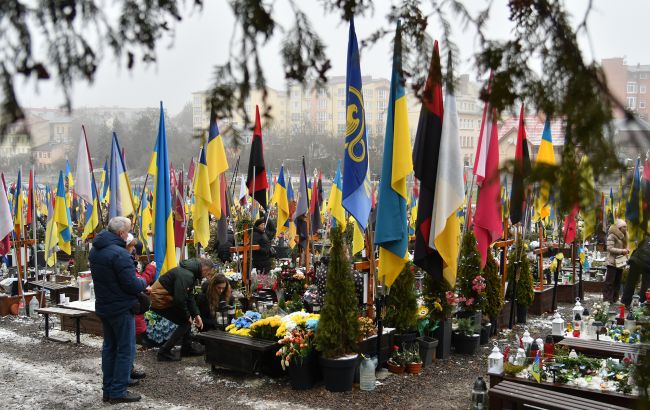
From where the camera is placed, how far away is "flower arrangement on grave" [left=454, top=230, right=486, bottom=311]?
9586 mm

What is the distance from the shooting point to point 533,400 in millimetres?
5832

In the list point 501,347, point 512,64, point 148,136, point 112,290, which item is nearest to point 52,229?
point 112,290

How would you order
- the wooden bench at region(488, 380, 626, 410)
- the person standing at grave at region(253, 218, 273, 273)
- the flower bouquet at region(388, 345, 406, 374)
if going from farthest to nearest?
the person standing at grave at region(253, 218, 273, 273), the flower bouquet at region(388, 345, 406, 374), the wooden bench at region(488, 380, 626, 410)

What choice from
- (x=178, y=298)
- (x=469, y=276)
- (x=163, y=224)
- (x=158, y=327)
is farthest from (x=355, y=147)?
(x=158, y=327)

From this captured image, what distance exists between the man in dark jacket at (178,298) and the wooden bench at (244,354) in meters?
0.40

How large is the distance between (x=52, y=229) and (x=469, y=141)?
1268 centimetres

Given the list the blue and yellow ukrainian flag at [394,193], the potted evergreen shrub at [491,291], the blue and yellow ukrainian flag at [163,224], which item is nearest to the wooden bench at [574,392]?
the blue and yellow ukrainian flag at [394,193]

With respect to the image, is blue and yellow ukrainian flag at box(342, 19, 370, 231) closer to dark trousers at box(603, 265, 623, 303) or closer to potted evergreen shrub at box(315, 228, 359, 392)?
potted evergreen shrub at box(315, 228, 359, 392)

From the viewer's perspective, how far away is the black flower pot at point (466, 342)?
909cm

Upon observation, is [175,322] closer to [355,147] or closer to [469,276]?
[355,147]

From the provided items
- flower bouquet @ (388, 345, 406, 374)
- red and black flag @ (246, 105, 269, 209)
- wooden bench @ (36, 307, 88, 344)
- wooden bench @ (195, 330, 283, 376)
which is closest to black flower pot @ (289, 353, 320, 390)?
wooden bench @ (195, 330, 283, 376)

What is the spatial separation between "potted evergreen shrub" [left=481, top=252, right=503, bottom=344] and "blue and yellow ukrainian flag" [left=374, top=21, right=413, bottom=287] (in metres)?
2.92

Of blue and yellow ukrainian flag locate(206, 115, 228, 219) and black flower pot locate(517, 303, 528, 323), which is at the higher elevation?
blue and yellow ukrainian flag locate(206, 115, 228, 219)

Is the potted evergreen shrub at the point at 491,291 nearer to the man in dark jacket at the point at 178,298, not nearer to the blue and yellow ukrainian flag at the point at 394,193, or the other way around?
the blue and yellow ukrainian flag at the point at 394,193
